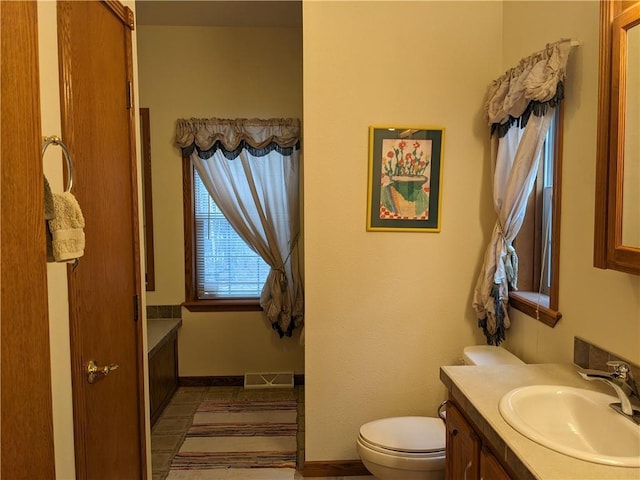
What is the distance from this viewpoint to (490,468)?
1.33m

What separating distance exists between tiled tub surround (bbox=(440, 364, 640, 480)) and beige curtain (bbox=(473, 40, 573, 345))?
568 mm

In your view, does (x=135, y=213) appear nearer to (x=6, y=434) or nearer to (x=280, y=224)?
(x=6, y=434)

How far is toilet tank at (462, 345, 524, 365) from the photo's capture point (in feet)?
6.94

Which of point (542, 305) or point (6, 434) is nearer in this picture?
point (6, 434)

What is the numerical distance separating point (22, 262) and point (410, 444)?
1.80m

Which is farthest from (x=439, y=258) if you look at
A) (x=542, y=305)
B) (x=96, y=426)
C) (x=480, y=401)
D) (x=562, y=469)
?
(x=96, y=426)

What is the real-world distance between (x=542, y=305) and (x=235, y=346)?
2.50 m

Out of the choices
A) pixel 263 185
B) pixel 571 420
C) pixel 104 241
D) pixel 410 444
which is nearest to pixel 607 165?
pixel 571 420

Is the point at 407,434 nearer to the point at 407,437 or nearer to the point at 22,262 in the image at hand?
the point at 407,437

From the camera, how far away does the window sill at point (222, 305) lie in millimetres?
3680

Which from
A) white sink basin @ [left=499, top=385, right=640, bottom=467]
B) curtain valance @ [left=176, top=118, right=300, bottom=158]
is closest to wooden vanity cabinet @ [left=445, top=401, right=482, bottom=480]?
white sink basin @ [left=499, top=385, right=640, bottom=467]

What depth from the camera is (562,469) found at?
1.04 meters

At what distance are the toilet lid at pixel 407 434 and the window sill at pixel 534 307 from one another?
27.4 inches

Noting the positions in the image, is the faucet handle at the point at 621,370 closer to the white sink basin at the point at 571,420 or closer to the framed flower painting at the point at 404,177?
the white sink basin at the point at 571,420
